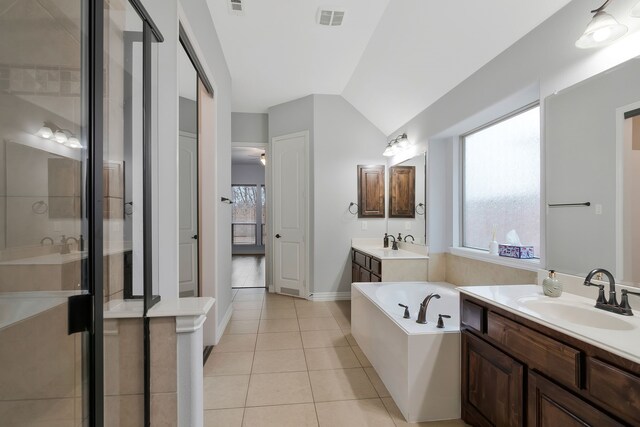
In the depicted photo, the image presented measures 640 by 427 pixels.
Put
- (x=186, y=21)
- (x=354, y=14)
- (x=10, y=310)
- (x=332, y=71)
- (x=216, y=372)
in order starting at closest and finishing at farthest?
1. (x=10, y=310)
2. (x=186, y=21)
3. (x=216, y=372)
4. (x=354, y=14)
5. (x=332, y=71)

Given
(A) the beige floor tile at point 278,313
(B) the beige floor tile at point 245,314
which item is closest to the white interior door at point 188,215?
(B) the beige floor tile at point 245,314

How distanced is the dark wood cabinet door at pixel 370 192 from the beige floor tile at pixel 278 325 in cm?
184

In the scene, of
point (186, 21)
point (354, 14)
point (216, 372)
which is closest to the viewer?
point (186, 21)

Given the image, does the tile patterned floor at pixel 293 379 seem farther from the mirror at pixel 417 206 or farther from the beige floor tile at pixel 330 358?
the mirror at pixel 417 206

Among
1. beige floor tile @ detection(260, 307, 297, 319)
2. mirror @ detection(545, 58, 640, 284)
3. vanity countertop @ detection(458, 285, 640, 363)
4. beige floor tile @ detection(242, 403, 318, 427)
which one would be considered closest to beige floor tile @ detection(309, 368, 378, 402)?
beige floor tile @ detection(242, 403, 318, 427)

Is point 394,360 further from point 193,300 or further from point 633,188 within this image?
point 633,188

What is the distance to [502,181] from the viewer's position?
104 inches

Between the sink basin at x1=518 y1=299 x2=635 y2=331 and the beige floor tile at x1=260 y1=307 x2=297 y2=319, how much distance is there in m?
2.66

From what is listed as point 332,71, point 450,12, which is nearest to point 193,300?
point 450,12

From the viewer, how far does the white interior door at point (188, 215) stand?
2.35 metres

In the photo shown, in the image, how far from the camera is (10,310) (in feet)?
2.27

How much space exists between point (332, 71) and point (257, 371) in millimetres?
3384

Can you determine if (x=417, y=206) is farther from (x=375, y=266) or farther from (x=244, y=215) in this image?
(x=244, y=215)

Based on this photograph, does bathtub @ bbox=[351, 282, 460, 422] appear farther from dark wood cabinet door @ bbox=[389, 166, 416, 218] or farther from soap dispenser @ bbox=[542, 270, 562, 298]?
dark wood cabinet door @ bbox=[389, 166, 416, 218]
